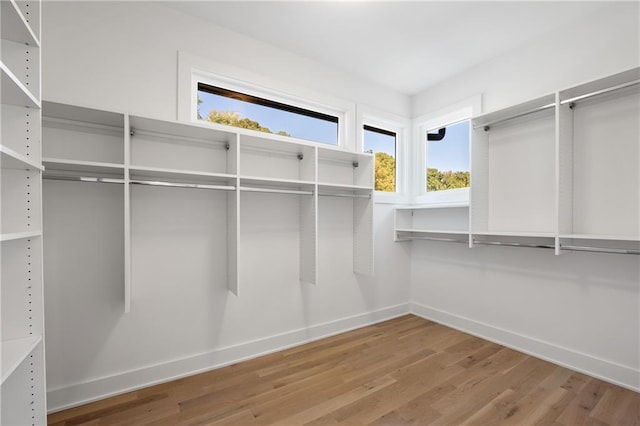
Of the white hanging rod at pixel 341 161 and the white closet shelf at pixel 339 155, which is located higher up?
the white closet shelf at pixel 339 155

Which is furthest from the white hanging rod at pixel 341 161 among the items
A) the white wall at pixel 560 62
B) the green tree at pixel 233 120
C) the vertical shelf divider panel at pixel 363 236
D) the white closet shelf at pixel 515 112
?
the white wall at pixel 560 62

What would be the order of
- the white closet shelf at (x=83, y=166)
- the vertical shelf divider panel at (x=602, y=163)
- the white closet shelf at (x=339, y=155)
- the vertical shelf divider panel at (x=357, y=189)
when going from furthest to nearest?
the vertical shelf divider panel at (x=357, y=189) < the white closet shelf at (x=339, y=155) < the vertical shelf divider panel at (x=602, y=163) < the white closet shelf at (x=83, y=166)

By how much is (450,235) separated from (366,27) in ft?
7.33

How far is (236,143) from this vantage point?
2215 millimetres

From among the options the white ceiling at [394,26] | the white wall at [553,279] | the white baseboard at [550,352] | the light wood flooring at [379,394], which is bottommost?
the light wood flooring at [379,394]

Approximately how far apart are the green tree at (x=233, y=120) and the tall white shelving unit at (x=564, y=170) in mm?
2071

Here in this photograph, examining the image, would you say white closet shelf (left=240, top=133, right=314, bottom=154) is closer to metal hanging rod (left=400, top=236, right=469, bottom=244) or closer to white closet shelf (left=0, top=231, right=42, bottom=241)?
white closet shelf (left=0, top=231, right=42, bottom=241)

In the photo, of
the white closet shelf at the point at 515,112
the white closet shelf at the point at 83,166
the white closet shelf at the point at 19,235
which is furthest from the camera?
the white closet shelf at the point at 515,112

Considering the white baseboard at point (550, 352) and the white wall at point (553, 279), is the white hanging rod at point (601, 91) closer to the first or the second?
the white wall at point (553, 279)

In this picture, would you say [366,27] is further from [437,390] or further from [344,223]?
[437,390]

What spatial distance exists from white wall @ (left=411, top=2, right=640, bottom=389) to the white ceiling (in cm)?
20

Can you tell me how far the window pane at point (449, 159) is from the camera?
10.8 ft

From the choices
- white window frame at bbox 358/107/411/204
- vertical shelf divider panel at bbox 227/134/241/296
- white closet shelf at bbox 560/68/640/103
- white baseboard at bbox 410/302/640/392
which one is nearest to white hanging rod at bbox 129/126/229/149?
vertical shelf divider panel at bbox 227/134/241/296

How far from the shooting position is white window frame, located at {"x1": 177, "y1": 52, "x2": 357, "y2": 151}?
2275 mm
